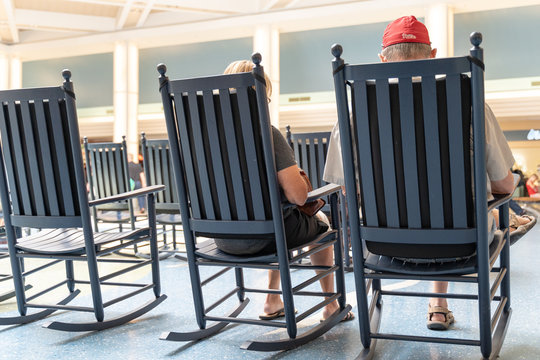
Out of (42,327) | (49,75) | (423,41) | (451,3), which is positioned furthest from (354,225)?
(49,75)

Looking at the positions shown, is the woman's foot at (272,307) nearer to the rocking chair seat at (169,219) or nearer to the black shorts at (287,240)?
the black shorts at (287,240)

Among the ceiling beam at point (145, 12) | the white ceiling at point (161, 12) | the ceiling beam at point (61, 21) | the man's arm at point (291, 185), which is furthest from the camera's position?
the ceiling beam at point (61, 21)

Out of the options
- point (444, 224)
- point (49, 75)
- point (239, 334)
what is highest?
point (49, 75)

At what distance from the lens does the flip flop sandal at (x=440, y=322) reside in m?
2.12

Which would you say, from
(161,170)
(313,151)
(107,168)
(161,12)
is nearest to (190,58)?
(161,12)

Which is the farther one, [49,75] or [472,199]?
[49,75]

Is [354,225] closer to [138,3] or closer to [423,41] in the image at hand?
[423,41]

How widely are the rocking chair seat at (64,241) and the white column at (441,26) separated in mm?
8369

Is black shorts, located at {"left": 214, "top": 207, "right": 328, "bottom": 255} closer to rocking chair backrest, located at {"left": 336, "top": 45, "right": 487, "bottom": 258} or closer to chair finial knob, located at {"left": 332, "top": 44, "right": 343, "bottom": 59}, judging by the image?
rocking chair backrest, located at {"left": 336, "top": 45, "right": 487, "bottom": 258}

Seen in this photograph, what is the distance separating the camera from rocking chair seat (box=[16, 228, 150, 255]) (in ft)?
7.16

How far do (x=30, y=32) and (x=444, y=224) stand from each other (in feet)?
44.9

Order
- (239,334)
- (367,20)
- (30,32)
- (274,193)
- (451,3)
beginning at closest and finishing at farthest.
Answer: (274,193), (239,334), (451,3), (367,20), (30,32)

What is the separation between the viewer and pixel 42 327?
2271 mm

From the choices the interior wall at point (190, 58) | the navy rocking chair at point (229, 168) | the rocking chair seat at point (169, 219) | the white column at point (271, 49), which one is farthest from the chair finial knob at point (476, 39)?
the interior wall at point (190, 58)
